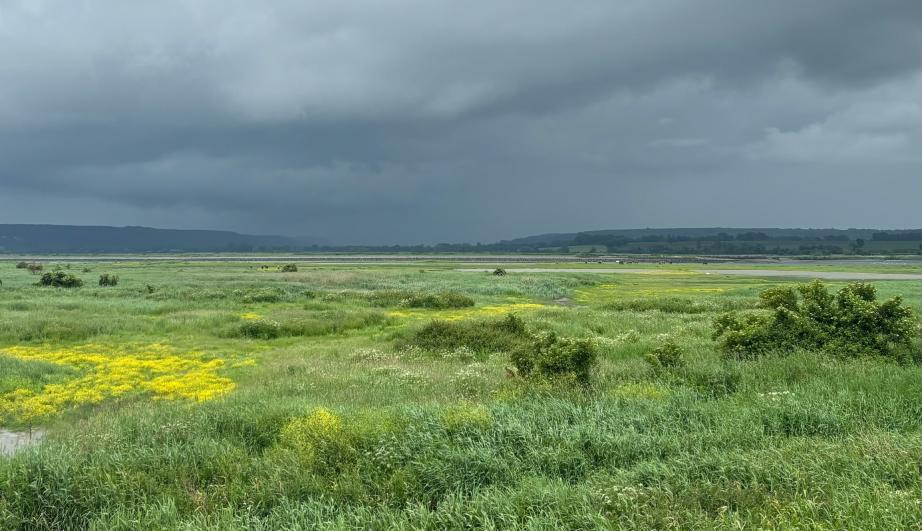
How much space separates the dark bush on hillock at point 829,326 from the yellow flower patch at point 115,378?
14.7 metres

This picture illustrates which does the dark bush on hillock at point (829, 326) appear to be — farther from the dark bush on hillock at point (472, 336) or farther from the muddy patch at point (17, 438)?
the muddy patch at point (17, 438)

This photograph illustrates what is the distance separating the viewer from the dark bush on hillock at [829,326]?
1260 cm

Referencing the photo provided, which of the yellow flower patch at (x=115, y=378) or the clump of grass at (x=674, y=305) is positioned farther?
the clump of grass at (x=674, y=305)

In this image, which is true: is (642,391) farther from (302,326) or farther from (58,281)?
(58,281)

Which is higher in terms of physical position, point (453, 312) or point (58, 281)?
point (58, 281)

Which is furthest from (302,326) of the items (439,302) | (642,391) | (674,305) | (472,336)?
(674,305)

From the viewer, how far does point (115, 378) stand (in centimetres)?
1725

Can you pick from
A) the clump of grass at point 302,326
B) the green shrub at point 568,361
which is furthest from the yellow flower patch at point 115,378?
the green shrub at point 568,361

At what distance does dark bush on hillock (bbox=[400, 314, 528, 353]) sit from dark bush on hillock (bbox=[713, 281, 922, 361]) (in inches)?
336

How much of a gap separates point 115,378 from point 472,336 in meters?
13.2

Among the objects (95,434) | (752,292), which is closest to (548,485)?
(95,434)

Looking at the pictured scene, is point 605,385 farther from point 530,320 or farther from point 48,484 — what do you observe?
point 530,320

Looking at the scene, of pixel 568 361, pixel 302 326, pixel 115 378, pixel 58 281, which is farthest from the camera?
pixel 58 281

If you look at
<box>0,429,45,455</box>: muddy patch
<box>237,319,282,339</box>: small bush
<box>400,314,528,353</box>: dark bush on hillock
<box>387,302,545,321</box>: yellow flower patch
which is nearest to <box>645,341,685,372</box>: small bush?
<box>400,314,528,353</box>: dark bush on hillock
